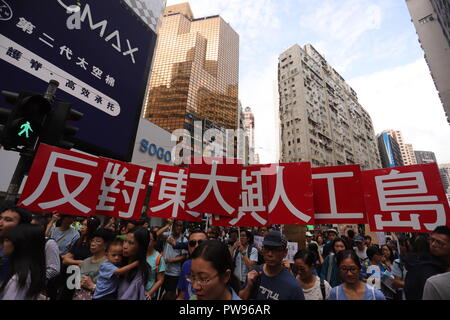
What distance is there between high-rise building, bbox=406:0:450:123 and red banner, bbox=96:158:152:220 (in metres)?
37.4

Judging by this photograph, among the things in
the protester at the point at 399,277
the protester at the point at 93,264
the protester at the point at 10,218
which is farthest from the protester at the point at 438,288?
the protester at the point at 10,218

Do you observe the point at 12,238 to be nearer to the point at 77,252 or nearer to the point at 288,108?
the point at 77,252

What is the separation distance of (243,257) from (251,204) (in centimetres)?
113

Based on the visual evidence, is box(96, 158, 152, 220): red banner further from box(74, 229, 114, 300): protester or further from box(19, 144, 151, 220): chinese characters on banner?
box(74, 229, 114, 300): protester

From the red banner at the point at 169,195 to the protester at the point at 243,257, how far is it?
95 cm

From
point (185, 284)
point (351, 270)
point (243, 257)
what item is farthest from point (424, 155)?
point (185, 284)

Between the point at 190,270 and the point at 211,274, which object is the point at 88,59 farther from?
the point at 211,274

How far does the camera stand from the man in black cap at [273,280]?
2.00m

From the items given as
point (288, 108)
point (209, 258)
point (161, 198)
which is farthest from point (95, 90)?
point (288, 108)

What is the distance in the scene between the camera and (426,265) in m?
2.52

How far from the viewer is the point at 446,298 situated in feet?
4.99

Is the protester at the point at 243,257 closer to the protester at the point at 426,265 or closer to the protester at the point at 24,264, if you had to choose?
the protester at the point at 426,265

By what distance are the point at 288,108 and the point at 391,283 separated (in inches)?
1733

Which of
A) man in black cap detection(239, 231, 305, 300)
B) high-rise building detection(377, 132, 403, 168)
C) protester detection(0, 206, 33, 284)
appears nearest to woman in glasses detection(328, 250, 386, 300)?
man in black cap detection(239, 231, 305, 300)
